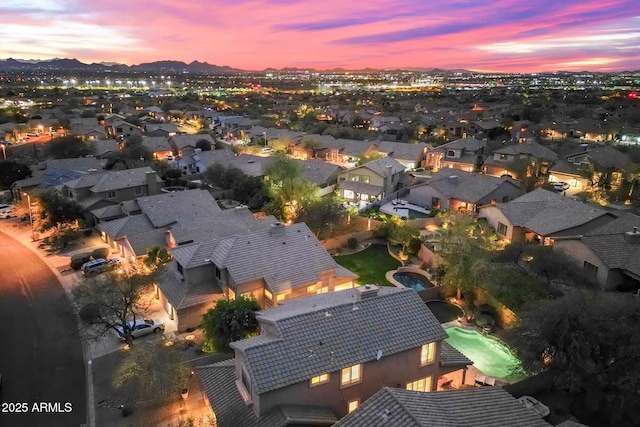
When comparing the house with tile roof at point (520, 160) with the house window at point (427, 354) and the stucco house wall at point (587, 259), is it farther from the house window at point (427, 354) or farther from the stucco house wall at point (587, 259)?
the house window at point (427, 354)

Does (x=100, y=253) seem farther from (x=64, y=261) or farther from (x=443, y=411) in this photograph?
(x=443, y=411)

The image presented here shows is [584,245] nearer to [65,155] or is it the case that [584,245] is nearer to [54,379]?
[54,379]

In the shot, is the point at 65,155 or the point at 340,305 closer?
the point at 340,305

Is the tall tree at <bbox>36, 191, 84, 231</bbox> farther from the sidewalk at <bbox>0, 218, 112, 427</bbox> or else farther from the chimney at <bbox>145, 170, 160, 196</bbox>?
the chimney at <bbox>145, 170, 160, 196</bbox>

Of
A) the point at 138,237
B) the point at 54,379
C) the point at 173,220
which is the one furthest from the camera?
the point at 173,220

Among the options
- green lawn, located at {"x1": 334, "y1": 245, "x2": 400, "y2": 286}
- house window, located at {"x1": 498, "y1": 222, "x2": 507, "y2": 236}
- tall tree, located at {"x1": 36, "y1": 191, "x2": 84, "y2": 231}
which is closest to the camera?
green lawn, located at {"x1": 334, "y1": 245, "x2": 400, "y2": 286}

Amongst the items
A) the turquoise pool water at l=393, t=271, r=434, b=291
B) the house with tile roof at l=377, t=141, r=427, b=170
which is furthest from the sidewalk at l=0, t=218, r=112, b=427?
the house with tile roof at l=377, t=141, r=427, b=170

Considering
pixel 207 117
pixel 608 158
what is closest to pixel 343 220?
pixel 608 158
